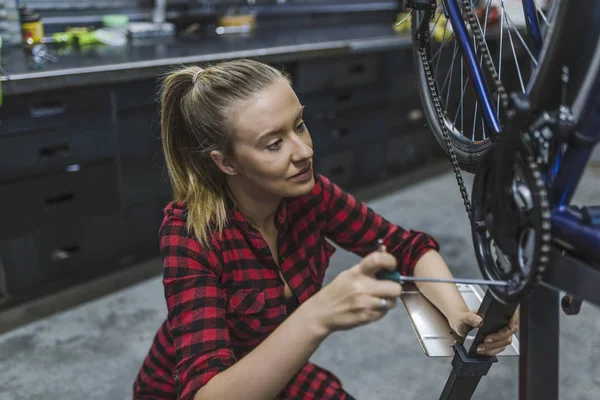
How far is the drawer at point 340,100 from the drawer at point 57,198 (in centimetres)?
91

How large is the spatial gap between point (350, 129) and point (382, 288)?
93.0 inches

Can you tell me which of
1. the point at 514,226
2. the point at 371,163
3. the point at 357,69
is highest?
the point at 514,226

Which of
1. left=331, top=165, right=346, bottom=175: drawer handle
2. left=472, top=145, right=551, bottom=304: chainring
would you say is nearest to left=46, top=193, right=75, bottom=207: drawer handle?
left=331, top=165, right=346, bottom=175: drawer handle

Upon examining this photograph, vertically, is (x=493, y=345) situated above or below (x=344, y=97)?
above

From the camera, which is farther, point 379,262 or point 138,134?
point 138,134

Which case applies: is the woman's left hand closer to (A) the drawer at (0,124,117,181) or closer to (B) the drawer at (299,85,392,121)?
(A) the drawer at (0,124,117,181)

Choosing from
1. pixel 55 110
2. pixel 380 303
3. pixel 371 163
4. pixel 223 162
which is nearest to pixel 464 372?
pixel 380 303

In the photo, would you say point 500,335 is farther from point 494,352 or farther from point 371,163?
point 371,163

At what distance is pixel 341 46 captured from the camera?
2604 millimetres

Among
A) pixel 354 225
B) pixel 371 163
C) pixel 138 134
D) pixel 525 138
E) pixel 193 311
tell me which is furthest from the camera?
pixel 371 163

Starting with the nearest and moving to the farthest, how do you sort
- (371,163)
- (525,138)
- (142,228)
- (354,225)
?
(525,138) → (354,225) → (142,228) → (371,163)

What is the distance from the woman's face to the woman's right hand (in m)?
0.32

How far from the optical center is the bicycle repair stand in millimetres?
575

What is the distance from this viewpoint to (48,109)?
6.39ft
